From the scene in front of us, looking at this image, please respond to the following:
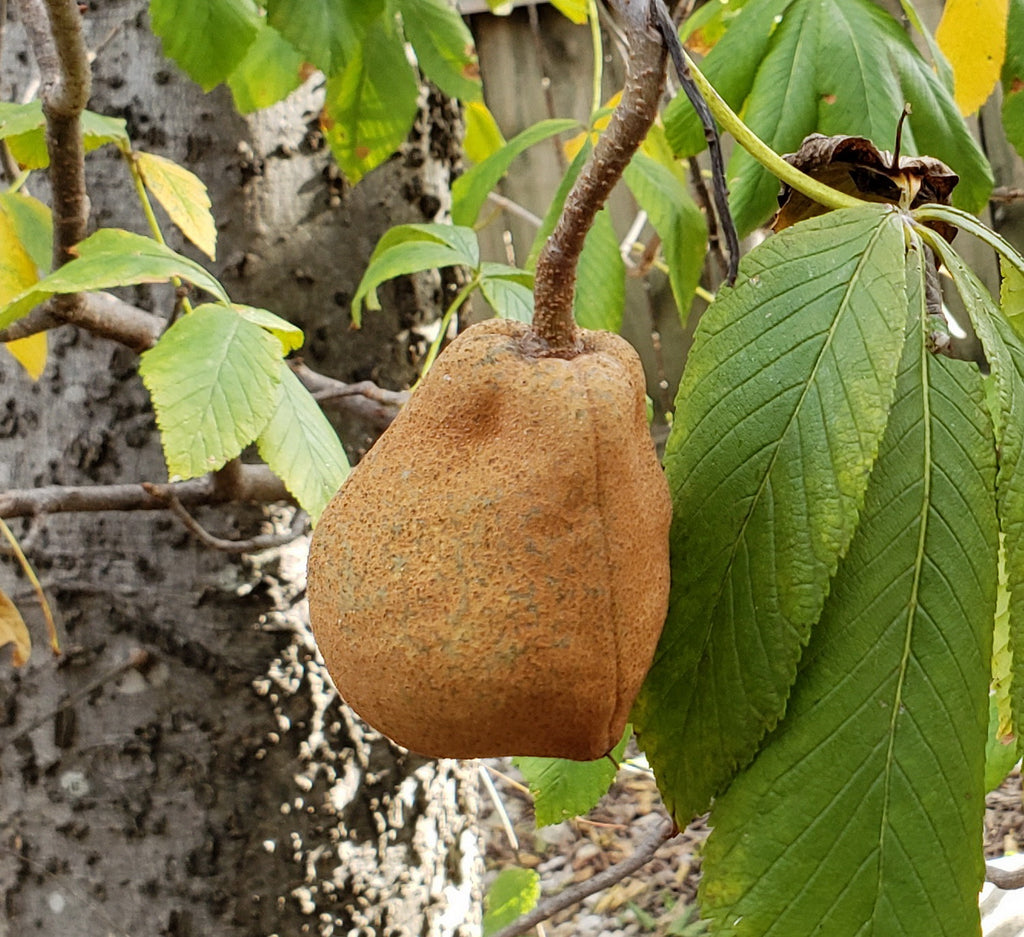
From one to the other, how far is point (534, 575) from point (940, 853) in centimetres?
15

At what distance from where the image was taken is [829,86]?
70 centimetres

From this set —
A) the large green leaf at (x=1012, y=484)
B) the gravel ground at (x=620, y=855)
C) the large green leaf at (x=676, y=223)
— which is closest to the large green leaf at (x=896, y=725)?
the large green leaf at (x=1012, y=484)

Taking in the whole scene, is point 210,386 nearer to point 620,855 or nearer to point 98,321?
point 98,321

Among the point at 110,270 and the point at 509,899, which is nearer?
the point at 110,270

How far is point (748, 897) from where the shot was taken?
0.33 m

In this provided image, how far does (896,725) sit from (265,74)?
80 centimetres

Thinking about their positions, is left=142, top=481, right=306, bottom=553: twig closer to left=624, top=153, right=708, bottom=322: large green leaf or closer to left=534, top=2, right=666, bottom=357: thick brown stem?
left=624, top=153, right=708, bottom=322: large green leaf

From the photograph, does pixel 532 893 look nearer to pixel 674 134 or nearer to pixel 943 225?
pixel 674 134

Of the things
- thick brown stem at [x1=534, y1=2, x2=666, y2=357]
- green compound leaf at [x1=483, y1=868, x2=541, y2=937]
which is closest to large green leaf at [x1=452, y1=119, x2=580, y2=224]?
thick brown stem at [x1=534, y1=2, x2=666, y2=357]

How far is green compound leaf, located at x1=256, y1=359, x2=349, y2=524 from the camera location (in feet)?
2.12

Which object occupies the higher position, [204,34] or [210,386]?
[204,34]

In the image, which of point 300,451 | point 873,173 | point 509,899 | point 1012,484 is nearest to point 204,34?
point 300,451

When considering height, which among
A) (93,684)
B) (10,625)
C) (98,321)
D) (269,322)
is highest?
(269,322)

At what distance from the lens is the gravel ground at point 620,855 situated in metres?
1.92
